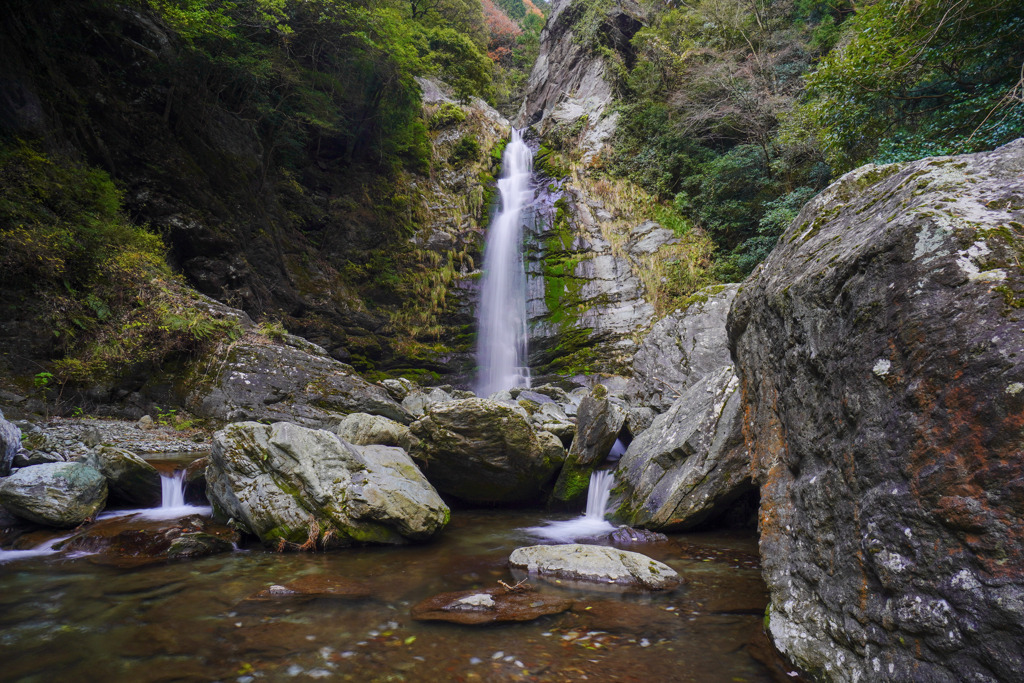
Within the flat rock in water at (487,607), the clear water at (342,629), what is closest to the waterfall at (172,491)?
the clear water at (342,629)

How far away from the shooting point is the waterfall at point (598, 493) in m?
6.65

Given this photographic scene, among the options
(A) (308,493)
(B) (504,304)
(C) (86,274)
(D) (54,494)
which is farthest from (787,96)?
(D) (54,494)

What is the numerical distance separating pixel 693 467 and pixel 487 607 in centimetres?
308

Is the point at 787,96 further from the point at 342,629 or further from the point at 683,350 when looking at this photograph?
the point at 342,629

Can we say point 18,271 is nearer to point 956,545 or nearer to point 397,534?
point 397,534

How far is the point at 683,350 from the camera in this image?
10.3 metres

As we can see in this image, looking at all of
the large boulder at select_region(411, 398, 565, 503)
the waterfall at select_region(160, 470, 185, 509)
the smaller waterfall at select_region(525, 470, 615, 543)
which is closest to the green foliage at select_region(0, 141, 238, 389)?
the waterfall at select_region(160, 470, 185, 509)

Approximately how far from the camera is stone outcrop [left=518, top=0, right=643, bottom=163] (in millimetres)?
20016

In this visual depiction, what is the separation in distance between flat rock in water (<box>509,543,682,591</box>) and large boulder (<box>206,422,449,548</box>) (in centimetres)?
141

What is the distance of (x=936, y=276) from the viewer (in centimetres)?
205

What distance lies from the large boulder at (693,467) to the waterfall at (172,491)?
→ 5.57 meters

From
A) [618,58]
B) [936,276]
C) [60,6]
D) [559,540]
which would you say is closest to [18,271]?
[60,6]

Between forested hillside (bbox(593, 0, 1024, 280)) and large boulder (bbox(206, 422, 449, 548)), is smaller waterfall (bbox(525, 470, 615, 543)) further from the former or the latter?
forested hillside (bbox(593, 0, 1024, 280))

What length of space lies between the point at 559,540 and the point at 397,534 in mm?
1882
